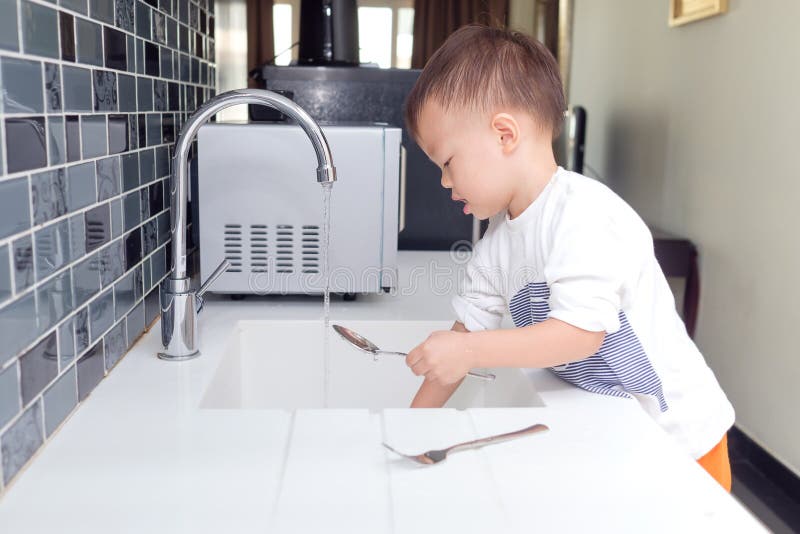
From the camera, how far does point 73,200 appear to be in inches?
31.0

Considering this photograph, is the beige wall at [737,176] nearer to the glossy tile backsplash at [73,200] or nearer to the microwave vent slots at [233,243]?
the microwave vent slots at [233,243]

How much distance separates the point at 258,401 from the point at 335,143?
1.35 ft

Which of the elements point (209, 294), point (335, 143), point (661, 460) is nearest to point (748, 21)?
point (335, 143)

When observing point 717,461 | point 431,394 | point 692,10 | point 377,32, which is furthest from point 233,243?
point 377,32

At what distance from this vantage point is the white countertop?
1.96 ft

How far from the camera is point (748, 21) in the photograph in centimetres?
217

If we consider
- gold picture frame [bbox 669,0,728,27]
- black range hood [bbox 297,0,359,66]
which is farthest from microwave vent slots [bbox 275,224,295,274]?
gold picture frame [bbox 669,0,728,27]

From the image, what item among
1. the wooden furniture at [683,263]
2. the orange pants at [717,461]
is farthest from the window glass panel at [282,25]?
the orange pants at [717,461]

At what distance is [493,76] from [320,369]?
0.54 meters

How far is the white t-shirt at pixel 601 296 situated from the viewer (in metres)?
0.85

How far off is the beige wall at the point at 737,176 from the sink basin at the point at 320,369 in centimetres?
113

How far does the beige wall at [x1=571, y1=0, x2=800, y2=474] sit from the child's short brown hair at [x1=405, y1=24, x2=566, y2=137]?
1231 millimetres

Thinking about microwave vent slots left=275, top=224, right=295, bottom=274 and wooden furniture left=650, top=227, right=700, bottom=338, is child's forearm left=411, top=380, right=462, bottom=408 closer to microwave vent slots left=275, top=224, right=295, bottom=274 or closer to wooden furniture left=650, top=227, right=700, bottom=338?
microwave vent slots left=275, top=224, right=295, bottom=274

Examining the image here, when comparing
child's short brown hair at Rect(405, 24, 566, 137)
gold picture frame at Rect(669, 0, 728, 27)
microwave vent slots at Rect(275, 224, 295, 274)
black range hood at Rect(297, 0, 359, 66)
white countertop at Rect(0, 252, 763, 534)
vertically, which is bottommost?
white countertop at Rect(0, 252, 763, 534)
